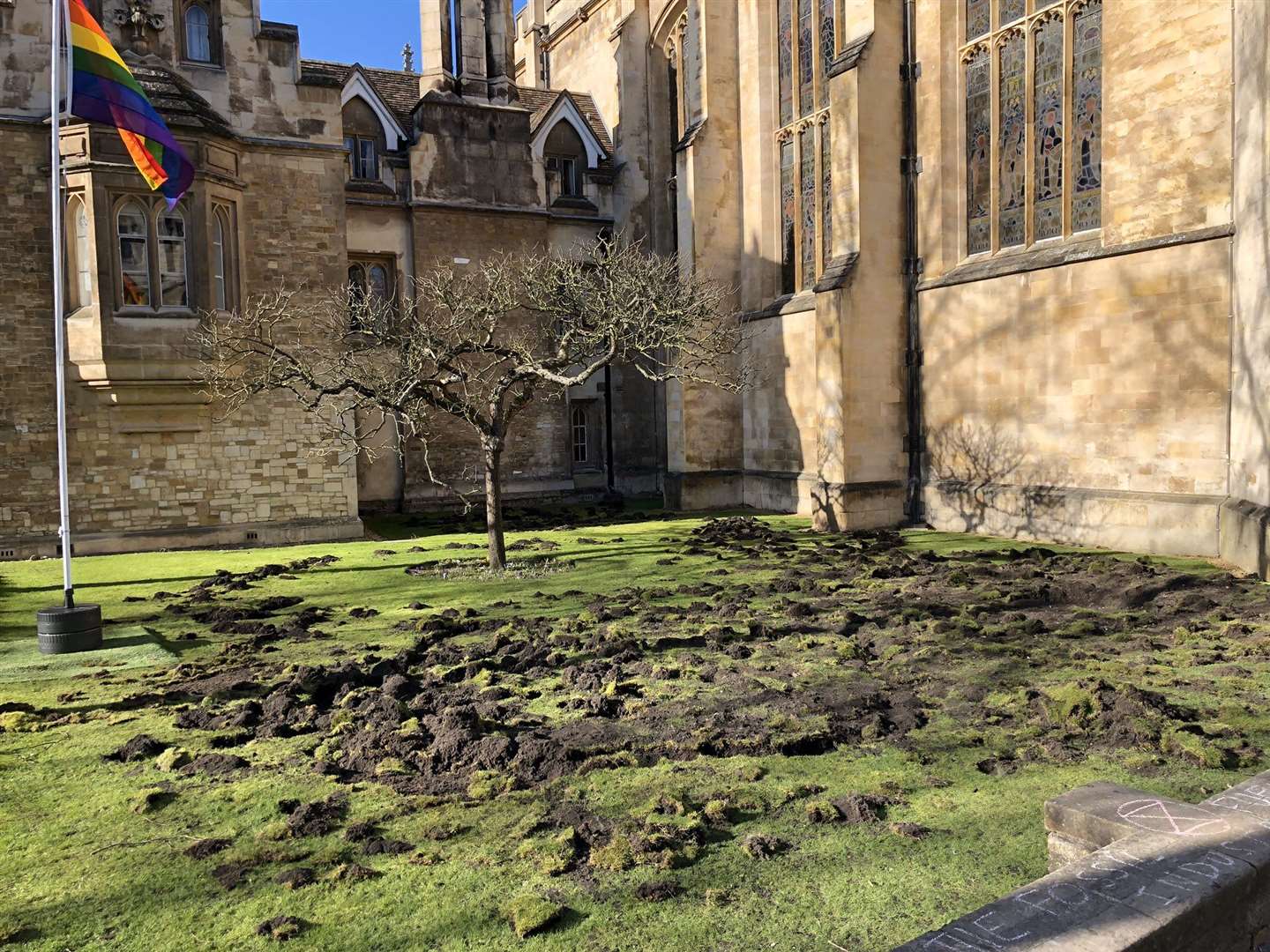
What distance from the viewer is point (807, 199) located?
66.2ft

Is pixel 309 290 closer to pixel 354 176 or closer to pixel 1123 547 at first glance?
pixel 354 176

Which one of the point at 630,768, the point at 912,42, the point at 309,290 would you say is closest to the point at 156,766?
the point at 630,768

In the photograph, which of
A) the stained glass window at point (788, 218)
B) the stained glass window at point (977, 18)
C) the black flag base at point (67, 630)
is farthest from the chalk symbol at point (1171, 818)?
the stained glass window at point (788, 218)

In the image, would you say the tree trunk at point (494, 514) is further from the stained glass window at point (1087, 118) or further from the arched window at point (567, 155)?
the arched window at point (567, 155)

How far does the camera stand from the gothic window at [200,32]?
56.0 feet

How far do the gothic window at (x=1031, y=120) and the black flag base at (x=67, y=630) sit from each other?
564 inches

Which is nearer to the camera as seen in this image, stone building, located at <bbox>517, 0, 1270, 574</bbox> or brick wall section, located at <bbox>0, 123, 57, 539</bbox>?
stone building, located at <bbox>517, 0, 1270, 574</bbox>

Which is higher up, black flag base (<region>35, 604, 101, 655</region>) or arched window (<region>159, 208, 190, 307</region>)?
arched window (<region>159, 208, 190, 307</region>)

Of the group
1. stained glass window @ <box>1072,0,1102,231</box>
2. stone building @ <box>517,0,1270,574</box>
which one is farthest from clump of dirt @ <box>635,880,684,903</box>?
stained glass window @ <box>1072,0,1102,231</box>

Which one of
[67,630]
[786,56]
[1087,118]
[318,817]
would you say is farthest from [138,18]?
[318,817]

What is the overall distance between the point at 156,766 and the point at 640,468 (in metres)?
20.1

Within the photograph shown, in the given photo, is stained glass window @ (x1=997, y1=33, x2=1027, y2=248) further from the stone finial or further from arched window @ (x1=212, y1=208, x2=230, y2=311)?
the stone finial

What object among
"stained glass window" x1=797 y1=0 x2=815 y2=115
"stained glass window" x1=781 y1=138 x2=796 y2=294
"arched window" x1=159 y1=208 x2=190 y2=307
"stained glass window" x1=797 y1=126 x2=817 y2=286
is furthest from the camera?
"stained glass window" x1=781 y1=138 x2=796 y2=294

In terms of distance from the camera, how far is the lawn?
397cm
